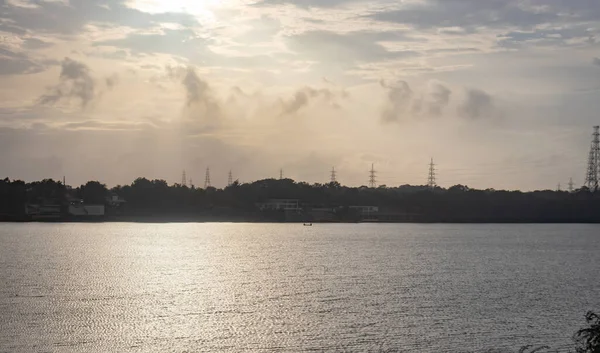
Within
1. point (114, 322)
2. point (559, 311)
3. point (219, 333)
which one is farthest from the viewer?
point (559, 311)

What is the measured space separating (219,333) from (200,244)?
403ft

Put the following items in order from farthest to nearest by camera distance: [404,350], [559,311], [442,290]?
[442,290], [559,311], [404,350]

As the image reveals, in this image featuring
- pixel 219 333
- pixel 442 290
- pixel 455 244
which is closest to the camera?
pixel 219 333

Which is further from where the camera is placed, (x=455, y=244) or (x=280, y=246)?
(x=455, y=244)

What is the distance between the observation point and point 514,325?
200 ft

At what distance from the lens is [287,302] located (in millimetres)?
73312

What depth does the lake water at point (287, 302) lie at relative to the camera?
53.7 m

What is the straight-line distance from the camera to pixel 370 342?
5297cm

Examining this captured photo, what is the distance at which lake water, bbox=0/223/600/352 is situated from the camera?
53.7 metres

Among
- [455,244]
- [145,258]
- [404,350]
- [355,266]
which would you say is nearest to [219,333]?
[404,350]

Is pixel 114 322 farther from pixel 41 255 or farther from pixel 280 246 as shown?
pixel 280 246

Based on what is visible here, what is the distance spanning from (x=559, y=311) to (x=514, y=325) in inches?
422

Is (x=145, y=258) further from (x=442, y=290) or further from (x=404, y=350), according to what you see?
(x=404, y=350)

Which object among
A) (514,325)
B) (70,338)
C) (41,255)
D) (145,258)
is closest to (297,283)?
(514,325)
